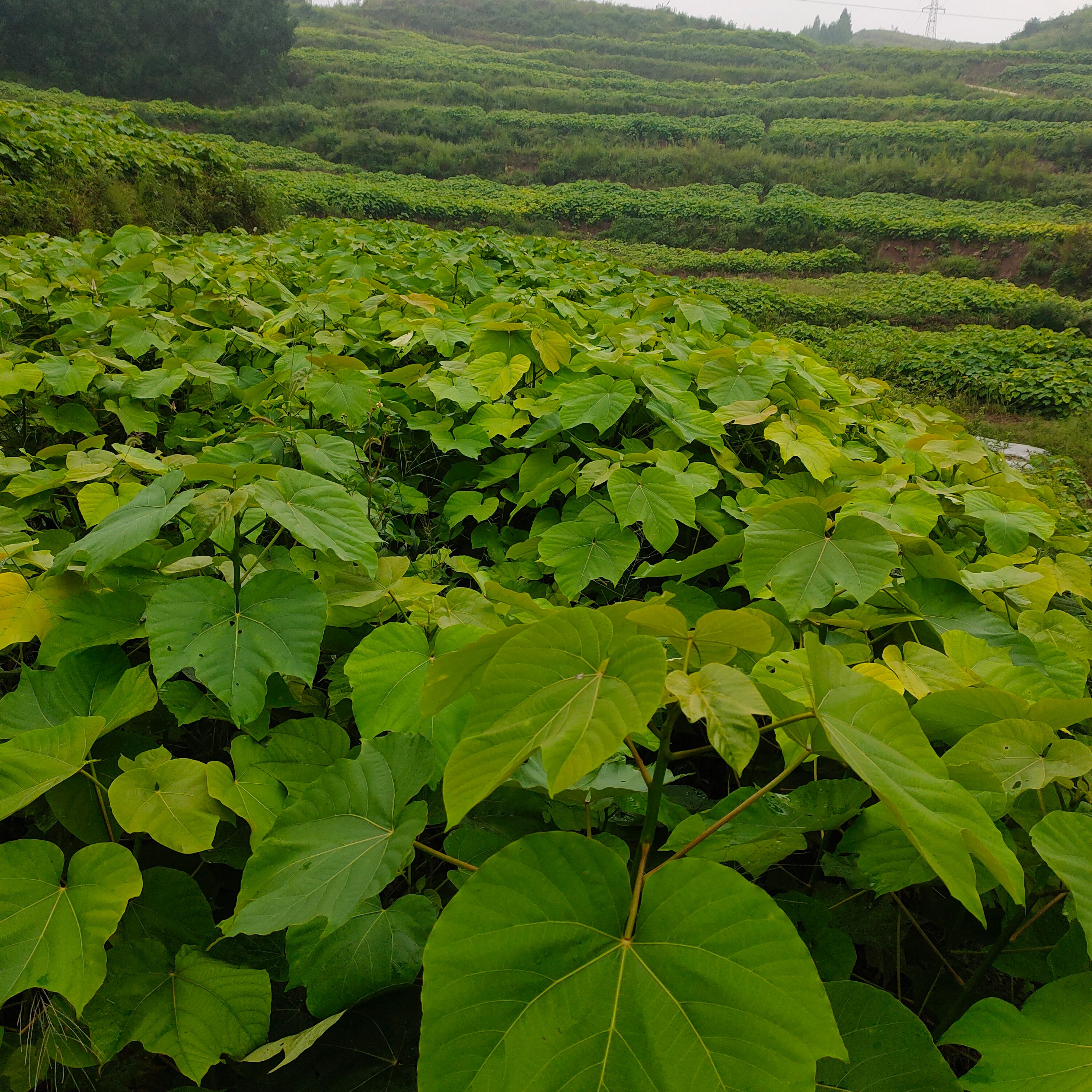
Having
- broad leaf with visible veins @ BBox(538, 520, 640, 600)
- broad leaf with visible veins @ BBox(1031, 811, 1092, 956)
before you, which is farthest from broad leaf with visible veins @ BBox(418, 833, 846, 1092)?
broad leaf with visible veins @ BBox(538, 520, 640, 600)

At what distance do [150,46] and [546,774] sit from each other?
49.1 m

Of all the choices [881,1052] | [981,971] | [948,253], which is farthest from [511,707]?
[948,253]

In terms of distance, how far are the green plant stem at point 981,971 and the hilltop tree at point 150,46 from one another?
47.6 m

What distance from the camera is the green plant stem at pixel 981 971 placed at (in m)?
0.75

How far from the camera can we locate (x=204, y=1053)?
0.75 meters

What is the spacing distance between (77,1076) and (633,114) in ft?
147

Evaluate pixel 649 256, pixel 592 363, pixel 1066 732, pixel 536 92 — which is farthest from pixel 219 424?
pixel 536 92

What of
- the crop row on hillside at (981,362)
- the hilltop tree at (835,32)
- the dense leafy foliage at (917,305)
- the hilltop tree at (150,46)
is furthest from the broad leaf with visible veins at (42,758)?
the hilltop tree at (835,32)

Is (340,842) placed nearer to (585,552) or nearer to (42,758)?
(42,758)

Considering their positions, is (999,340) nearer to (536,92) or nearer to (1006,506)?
(1006,506)

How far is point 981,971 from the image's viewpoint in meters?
0.74

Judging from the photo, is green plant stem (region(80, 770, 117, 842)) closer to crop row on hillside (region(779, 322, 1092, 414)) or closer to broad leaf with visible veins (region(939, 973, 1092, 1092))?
broad leaf with visible veins (region(939, 973, 1092, 1092))

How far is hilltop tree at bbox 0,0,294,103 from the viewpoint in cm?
3281

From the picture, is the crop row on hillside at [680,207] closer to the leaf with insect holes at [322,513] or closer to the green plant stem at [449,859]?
the leaf with insect holes at [322,513]
